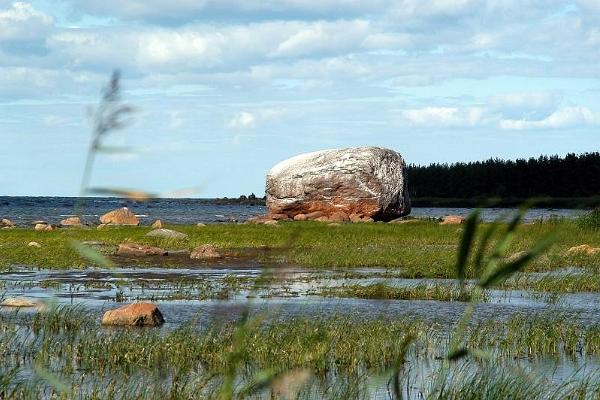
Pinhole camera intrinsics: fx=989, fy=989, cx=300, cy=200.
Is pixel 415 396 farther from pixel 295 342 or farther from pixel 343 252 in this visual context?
pixel 343 252

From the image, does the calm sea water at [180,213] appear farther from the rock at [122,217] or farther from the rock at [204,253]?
the rock at [204,253]

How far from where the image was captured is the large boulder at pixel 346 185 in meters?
50.7

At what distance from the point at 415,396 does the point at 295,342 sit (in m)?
1.78

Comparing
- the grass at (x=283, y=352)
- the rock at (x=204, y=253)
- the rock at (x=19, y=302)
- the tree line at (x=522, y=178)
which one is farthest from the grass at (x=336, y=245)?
the tree line at (x=522, y=178)

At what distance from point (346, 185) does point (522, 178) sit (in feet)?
182

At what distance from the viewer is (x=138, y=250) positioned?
99.0 feet

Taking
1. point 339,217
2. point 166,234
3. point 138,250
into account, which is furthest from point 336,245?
point 339,217

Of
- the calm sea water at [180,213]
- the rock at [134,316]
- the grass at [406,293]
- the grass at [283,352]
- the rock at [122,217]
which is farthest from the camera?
the calm sea water at [180,213]

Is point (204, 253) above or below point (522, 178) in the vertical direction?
below

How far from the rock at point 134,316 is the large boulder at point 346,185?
121ft

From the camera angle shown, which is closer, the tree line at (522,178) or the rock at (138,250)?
the rock at (138,250)

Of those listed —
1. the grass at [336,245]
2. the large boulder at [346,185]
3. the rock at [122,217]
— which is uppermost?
the large boulder at [346,185]

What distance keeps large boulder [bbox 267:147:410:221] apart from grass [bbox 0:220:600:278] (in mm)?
8612

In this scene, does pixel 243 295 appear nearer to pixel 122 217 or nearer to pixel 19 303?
pixel 19 303
